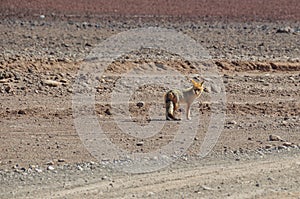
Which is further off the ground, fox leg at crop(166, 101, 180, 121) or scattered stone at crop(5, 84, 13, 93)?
scattered stone at crop(5, 84, 13, 93)

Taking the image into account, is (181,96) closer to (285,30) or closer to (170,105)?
(170,105)

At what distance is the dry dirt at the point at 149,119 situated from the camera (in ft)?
27.5

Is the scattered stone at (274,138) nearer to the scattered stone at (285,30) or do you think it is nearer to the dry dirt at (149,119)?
the dry dirt at (149,119)

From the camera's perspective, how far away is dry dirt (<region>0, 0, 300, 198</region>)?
8383mm

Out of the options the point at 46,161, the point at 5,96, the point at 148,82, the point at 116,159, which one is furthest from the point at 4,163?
the point at 148,82

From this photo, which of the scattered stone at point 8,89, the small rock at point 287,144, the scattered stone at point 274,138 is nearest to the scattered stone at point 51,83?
the scattered stone at point 8,89

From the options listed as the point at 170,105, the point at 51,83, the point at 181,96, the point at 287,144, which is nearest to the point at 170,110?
the point at 170,105

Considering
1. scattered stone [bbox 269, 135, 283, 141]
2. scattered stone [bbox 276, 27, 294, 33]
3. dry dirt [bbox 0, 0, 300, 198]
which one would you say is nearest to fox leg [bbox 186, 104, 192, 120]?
dry dirt [bbox 0, 0, 300, 198]

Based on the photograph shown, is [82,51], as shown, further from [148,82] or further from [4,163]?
[4,163]

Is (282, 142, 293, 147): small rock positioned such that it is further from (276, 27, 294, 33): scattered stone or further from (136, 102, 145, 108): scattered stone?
(276, 27, 294, 33): scattered stone

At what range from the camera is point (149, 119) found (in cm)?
1156

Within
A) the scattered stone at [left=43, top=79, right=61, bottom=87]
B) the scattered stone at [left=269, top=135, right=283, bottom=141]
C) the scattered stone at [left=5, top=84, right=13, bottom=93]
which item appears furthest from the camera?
the scattered stone at [left=43, top=79, right=61, bottom=87]

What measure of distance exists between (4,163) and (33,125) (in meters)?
2.00

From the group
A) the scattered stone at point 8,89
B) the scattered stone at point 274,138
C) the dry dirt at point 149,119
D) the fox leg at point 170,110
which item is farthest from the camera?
the scattered stone at point 8,89
